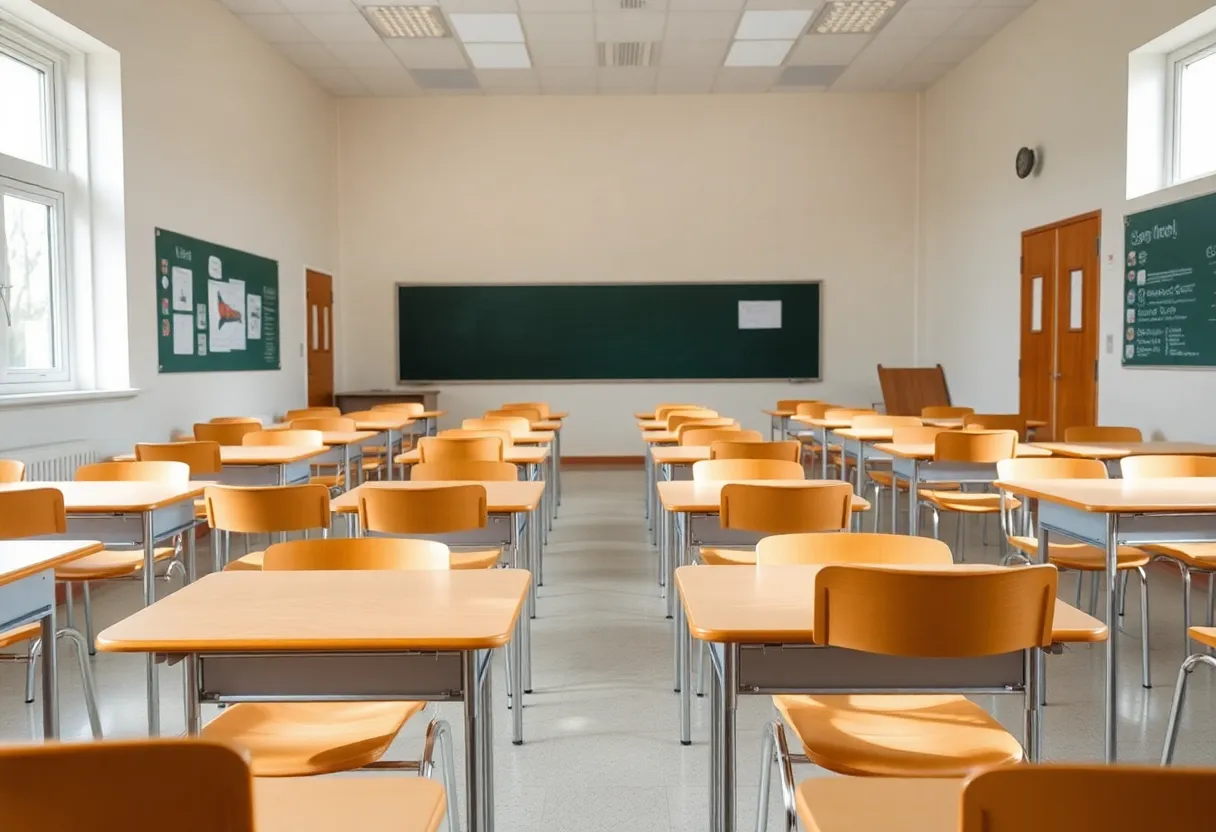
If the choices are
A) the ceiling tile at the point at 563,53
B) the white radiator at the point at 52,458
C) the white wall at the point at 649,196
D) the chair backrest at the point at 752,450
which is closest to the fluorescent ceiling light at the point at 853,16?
the ceiling tile at the point at 563,53

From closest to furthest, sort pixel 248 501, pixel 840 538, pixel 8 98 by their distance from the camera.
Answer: pixel 840 538
pixel 248 501
pixel 8 98

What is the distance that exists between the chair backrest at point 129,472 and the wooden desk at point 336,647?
227 cm

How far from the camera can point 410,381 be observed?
35.8ft

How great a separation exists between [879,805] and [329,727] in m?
1.04

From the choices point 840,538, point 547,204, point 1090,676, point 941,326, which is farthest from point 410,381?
point 840,538

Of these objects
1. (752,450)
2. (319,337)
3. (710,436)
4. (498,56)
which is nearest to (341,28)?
(498,56)

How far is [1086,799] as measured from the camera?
0.93 m

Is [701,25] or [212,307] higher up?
[701,25]

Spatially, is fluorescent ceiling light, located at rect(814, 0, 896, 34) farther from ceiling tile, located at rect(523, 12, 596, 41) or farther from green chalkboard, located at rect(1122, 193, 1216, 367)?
green chalkboard, located at rect(1122, 193, 1216, 367)

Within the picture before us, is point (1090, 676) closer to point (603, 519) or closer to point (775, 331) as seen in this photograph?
point (603, 519)

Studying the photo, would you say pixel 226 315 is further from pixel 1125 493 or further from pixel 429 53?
pixel 1125 493

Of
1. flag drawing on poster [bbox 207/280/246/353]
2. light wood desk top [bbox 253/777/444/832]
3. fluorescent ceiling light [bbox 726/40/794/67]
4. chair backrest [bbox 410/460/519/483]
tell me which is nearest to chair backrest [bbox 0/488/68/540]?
chair backrest [bbox 410/460/519/483]

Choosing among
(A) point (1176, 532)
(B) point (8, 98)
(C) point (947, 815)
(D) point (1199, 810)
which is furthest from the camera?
(B) point (8, 98)

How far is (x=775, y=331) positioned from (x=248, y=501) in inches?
317
